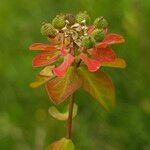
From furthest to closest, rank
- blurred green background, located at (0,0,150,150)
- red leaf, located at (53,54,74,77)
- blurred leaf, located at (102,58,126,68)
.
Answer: blurred green background, located at (0,0,150,150) < blurred leaf, located at (102,58,126,68) < red leaf, located at (53,54,74,77)

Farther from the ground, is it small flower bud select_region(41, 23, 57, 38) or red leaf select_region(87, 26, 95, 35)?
small flower bud select_region(41, 23, 57, 38)

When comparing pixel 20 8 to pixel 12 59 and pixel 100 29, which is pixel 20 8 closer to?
pixel 12 59

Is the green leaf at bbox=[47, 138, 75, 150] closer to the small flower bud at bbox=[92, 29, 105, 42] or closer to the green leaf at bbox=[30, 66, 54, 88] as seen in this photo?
the green leaf at bbox=[30, 66, 54, 88]

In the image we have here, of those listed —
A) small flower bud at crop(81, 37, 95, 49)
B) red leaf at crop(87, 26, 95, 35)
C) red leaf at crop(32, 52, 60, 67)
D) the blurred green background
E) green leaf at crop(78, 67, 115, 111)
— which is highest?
red leaf at crop(87, 26, 95, 35)

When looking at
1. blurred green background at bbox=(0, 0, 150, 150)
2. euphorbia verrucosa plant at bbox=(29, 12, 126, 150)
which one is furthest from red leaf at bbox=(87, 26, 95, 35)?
blurred green background at bbox=(0, 0, 150, 150)

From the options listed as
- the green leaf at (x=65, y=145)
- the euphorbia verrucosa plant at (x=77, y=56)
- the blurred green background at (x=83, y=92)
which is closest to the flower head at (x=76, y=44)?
the euphorbia verrucosa plant at (x=77, y=56)

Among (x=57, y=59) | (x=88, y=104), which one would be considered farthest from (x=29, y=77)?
(x=57, y=59)

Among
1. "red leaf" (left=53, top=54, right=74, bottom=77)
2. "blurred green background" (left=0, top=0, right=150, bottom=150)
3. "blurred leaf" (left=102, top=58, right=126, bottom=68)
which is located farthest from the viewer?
"blurred green background" (left=0, top=0, right=150, bottom=150)
